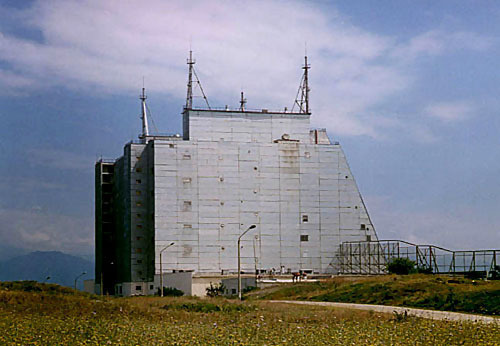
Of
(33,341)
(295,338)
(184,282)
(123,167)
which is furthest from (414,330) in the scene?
(123,167)

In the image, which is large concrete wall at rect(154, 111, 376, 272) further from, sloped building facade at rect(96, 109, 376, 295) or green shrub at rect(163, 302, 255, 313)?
green shrub at rect(163, 302, 255, 313)

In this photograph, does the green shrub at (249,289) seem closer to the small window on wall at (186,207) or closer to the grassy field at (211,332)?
the small window on wall at (186,207)

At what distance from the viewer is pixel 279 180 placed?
4751 inches

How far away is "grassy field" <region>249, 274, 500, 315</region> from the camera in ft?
149

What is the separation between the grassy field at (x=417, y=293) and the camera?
149 ft

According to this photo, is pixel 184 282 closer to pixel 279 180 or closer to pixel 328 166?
pixel 279 180

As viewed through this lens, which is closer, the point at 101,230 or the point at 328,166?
the point at 328,166

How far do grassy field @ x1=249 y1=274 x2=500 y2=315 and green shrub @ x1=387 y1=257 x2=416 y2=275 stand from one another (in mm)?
13270

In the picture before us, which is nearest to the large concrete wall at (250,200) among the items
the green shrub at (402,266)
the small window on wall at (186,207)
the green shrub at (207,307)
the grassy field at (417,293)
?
the small window on wall at (186,207)

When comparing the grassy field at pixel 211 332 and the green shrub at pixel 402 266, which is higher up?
the grassy field at pixel 211 332

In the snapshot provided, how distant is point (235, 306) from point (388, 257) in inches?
2609

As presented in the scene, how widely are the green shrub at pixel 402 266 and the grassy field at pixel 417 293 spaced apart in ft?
43.5

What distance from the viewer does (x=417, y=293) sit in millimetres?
55281

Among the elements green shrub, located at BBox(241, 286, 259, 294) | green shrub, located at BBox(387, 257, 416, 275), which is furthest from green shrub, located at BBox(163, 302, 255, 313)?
green shrub, located at BBox(241, 286, 259, 294)
